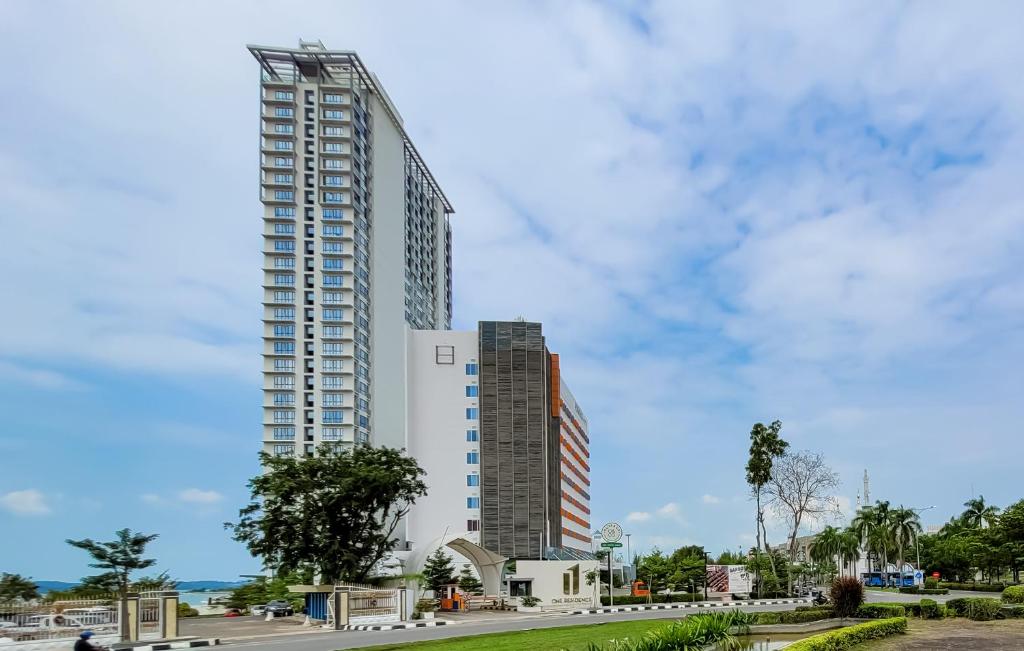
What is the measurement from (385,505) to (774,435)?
35.6 meters

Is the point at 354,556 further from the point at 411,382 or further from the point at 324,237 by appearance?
the point at 324,237

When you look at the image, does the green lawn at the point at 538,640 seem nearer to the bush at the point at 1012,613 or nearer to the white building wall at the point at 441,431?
the bush at the point at 1012,613

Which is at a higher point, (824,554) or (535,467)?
(535,467)

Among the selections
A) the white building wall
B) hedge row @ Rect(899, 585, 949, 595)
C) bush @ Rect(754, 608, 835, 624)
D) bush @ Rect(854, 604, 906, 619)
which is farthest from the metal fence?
hedge row @ Rect(899, 585, 949, 595)

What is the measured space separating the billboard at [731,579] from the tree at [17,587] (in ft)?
159

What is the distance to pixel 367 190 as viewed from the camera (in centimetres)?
12012

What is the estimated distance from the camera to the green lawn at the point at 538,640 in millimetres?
29219

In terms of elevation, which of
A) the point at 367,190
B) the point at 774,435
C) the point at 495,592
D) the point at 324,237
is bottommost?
the point at 495,592

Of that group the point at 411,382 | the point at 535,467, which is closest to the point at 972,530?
the point at 535,467

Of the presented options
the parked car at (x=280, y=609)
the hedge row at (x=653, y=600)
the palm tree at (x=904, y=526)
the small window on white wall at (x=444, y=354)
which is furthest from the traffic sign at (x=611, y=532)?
the palm tree at (x=904, y=526)

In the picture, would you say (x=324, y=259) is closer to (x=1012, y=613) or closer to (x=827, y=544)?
(x=827, y=544)

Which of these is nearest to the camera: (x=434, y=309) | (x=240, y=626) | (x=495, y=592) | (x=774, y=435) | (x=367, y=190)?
(x=240, y=626)

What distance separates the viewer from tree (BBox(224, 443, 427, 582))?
55.0m

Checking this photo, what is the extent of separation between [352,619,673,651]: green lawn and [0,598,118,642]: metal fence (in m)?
12.9
